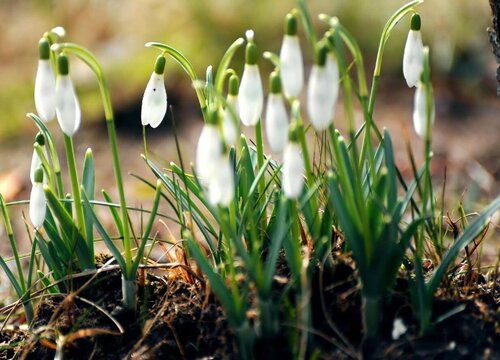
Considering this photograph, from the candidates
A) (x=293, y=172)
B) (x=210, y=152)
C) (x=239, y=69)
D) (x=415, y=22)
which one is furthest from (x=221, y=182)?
(x=239, y=69)

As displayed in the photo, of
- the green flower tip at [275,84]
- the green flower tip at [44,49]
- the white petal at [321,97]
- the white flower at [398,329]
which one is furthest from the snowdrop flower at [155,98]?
the white flower at [398,329]

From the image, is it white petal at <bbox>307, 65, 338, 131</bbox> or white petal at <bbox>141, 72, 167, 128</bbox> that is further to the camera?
white petal at <bbox>141, 72, 167, 128</bbox>

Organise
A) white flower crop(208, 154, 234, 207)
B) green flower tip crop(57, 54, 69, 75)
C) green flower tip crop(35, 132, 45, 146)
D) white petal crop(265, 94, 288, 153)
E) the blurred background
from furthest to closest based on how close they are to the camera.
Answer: the blurred background, green flower tip crop(35, 132, 45, 146), green flower tip crop(57, 54, 69, 75), white petal crop(265, 94, 288, 153), white flower crop(208, 154, 234, 207)

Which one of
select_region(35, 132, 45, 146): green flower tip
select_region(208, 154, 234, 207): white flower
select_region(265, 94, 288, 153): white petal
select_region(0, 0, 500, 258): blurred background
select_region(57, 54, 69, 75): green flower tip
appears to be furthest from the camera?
select_region(0, 0, 500, 258): blurred background

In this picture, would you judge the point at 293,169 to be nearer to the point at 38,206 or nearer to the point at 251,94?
the point at 251,94

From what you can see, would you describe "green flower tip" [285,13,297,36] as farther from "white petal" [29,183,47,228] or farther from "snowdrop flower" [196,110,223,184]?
"white petal" [29,183,47,228]

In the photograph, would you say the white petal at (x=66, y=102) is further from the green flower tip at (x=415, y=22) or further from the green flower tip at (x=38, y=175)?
the green flower tip at (x=415, y=22)

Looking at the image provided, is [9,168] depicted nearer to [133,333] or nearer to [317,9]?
[317,9]

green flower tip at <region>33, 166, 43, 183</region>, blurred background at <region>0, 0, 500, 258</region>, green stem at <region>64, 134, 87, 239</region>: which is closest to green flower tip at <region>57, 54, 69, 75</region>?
green stem at <region>64, 134, 87, 239</region>
